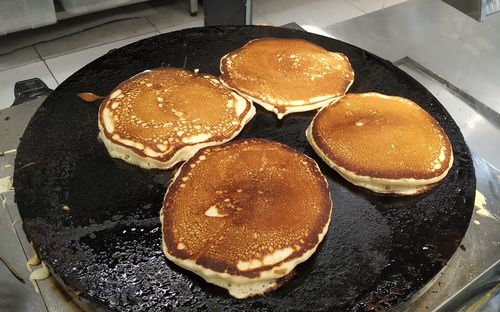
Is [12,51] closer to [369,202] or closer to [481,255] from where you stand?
[369,202]

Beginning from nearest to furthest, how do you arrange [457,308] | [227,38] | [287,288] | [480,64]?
[287,288] → [457,308] → [227,38] → [480,64]

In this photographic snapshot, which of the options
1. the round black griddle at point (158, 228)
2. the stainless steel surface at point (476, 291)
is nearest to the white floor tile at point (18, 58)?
the round black griddle at point (158, 228)

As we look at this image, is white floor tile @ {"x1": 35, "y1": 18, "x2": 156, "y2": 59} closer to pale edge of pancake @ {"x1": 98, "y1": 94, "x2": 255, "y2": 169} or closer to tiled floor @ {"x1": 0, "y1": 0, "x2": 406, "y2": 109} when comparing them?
tiled floor @ {"x1": 0, "y1": 0, "x2": 406, "y2": 109}

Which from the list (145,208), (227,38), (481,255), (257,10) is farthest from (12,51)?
(481,255)

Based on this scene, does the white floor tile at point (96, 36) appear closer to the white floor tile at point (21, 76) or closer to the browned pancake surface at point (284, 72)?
the white floor tile at point (21, 76)

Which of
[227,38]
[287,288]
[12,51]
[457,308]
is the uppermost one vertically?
[227,38]

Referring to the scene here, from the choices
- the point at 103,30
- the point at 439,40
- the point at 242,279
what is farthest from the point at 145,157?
the point at 103,30
